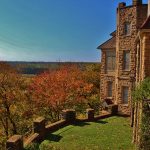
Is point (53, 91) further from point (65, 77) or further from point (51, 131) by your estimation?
point (51, 131)

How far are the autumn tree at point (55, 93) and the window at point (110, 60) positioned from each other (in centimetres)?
509

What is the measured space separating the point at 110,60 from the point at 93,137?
52.6 ft

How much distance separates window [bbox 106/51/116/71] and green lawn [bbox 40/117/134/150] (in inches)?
387

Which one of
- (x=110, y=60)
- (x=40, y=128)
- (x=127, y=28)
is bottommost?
(x=40, y=128)

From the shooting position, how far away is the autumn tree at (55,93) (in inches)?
1451

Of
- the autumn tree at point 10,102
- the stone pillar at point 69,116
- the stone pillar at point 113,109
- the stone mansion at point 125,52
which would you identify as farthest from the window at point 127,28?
the autumn tree at point 10,102

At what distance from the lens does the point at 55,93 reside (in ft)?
123

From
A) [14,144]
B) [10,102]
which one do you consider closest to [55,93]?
[10,102]

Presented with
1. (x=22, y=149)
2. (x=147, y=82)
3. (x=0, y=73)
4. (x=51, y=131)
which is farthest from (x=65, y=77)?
(x=147, y=82)

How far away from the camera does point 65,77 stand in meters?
42.0

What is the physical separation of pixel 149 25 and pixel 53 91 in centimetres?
2305

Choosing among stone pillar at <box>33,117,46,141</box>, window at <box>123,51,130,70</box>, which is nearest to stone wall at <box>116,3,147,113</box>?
window at <box>123,51,130,70</box>

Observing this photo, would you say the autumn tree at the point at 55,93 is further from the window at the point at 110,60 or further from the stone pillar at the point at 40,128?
the stone pillar at the point at 40,128

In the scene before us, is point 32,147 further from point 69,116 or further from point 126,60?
point 126,60
